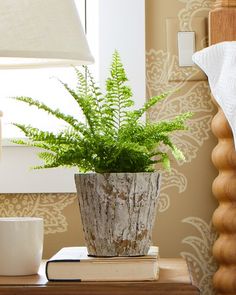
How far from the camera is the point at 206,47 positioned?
7.32ft

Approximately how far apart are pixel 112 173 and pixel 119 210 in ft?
0.25

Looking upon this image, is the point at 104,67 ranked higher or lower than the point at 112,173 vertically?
higher

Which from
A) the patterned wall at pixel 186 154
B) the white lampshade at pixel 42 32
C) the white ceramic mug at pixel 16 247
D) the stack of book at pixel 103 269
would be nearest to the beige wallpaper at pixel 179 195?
the patterned wall at pixel 186 154

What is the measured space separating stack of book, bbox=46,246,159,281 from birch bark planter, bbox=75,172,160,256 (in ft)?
0.15

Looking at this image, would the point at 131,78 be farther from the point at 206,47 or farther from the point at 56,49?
the point at 56,49

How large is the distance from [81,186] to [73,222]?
0.55 meters

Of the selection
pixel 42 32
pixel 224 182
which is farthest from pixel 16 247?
pixel 224 182

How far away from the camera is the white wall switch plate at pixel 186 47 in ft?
7.33

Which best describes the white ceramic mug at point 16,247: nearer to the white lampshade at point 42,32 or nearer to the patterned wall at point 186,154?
the white lampshade at point 42,32

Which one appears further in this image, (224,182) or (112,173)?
(224,182)

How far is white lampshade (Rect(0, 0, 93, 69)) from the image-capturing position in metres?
1.43

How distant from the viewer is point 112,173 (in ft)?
5.42

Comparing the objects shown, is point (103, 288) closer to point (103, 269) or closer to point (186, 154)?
point (103, 269)

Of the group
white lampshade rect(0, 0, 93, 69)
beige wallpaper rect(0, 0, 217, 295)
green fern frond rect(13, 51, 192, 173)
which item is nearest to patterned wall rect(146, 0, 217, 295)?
beige wallpaper rect(0, 0, 217, 295)
